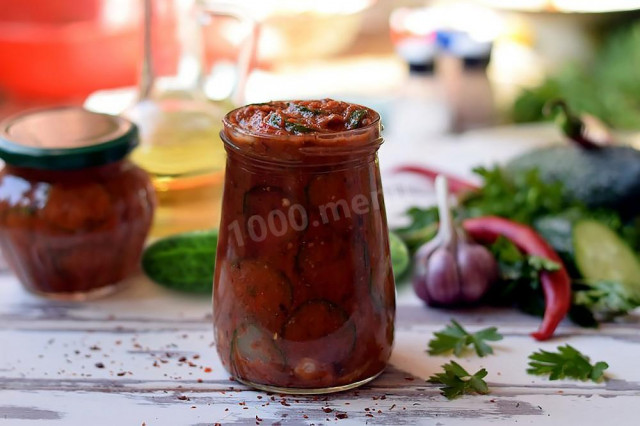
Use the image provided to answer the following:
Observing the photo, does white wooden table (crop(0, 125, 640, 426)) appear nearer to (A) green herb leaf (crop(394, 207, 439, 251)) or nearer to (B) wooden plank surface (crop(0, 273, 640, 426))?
(B) wooden plank surface (crop(0, 273, 640, 426))

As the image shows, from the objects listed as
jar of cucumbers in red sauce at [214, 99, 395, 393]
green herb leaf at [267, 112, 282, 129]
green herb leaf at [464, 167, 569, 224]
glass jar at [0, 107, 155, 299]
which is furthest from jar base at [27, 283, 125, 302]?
green herb leaf at [464, 167, 569, 224]

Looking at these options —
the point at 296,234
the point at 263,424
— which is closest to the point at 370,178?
the point at 296,234

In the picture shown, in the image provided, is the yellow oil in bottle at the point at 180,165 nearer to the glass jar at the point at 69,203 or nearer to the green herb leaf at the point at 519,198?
the glass jar at the point at 69,203

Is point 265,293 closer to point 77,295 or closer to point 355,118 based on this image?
point 355,118

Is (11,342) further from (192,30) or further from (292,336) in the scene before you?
(192,30)

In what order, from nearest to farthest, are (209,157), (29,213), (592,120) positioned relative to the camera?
(29,213), (209,157), (592,120)
